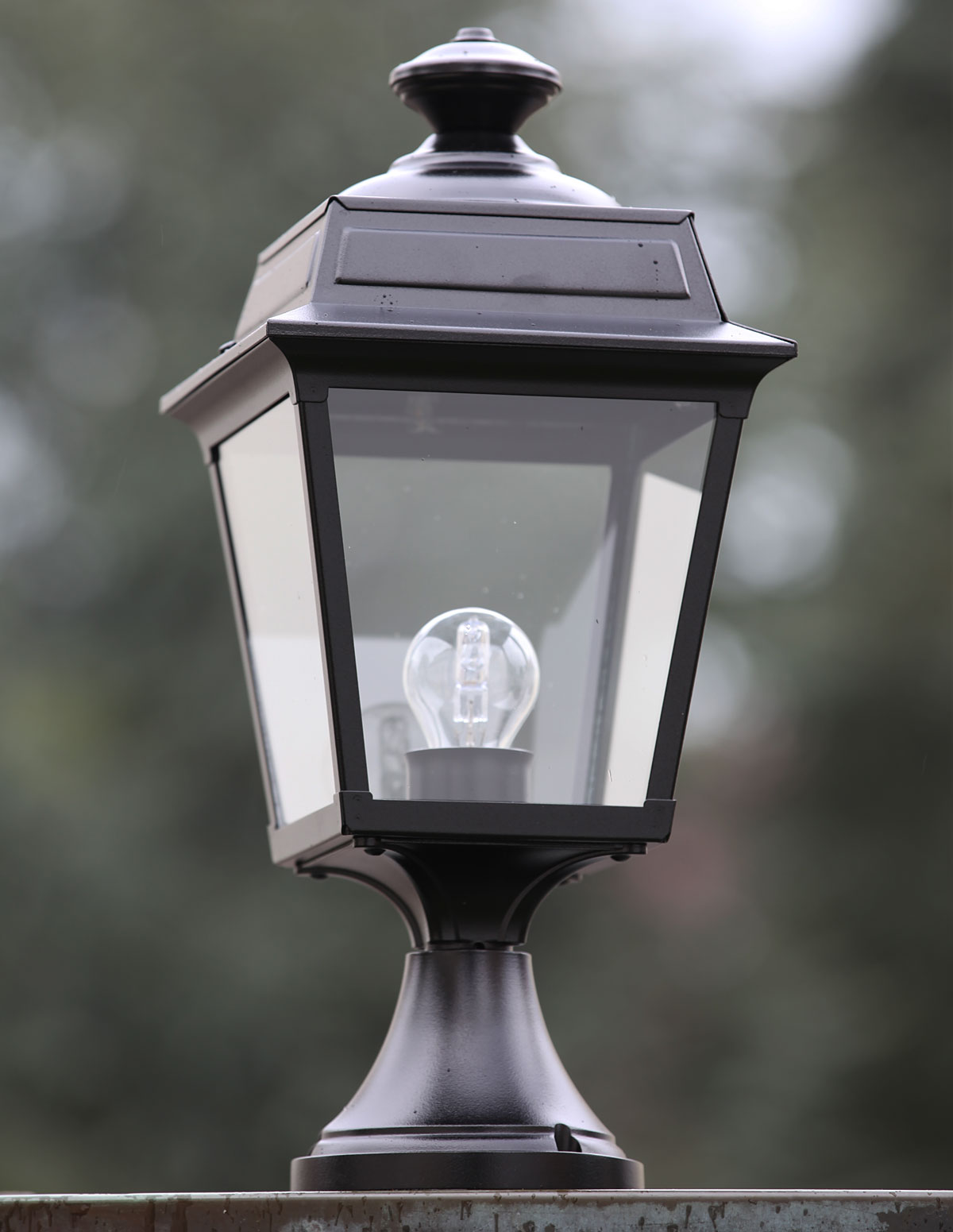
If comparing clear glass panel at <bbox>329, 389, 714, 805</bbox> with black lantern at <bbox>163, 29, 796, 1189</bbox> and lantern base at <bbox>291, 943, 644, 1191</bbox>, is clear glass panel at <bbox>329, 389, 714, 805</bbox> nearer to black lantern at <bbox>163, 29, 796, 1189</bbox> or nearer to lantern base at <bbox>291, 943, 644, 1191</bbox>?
black lantern at <bbox>163, 29, 796, 1189</bbox>

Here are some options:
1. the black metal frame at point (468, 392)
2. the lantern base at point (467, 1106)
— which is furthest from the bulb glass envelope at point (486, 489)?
the lantern base at point (467, 1106)

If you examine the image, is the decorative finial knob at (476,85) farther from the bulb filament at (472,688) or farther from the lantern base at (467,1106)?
the lantern base at (467,1106)

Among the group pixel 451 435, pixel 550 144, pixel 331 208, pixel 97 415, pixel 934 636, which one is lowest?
pixel 451 435

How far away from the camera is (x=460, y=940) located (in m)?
1.56

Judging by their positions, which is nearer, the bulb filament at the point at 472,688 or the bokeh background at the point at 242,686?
the bulb filament at the point at 472,688

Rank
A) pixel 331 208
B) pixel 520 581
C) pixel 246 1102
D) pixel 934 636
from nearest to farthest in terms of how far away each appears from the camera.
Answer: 1. pixel 331 208
2. pixel 520 581
3. pixel 246 1102
4. pixel 934 636

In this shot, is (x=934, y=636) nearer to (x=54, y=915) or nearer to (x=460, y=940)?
(x=54, y=915)

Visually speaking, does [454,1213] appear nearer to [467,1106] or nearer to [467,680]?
[467,1106]

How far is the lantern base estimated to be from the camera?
144 cm

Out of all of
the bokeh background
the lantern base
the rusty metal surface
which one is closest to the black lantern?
the lantern base

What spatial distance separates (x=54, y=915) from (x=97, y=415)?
5.92 feet

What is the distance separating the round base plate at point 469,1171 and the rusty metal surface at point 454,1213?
19 centimetres

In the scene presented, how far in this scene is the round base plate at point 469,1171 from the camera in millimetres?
1433

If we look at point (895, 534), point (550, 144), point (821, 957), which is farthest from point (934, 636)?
point (550, 144)
